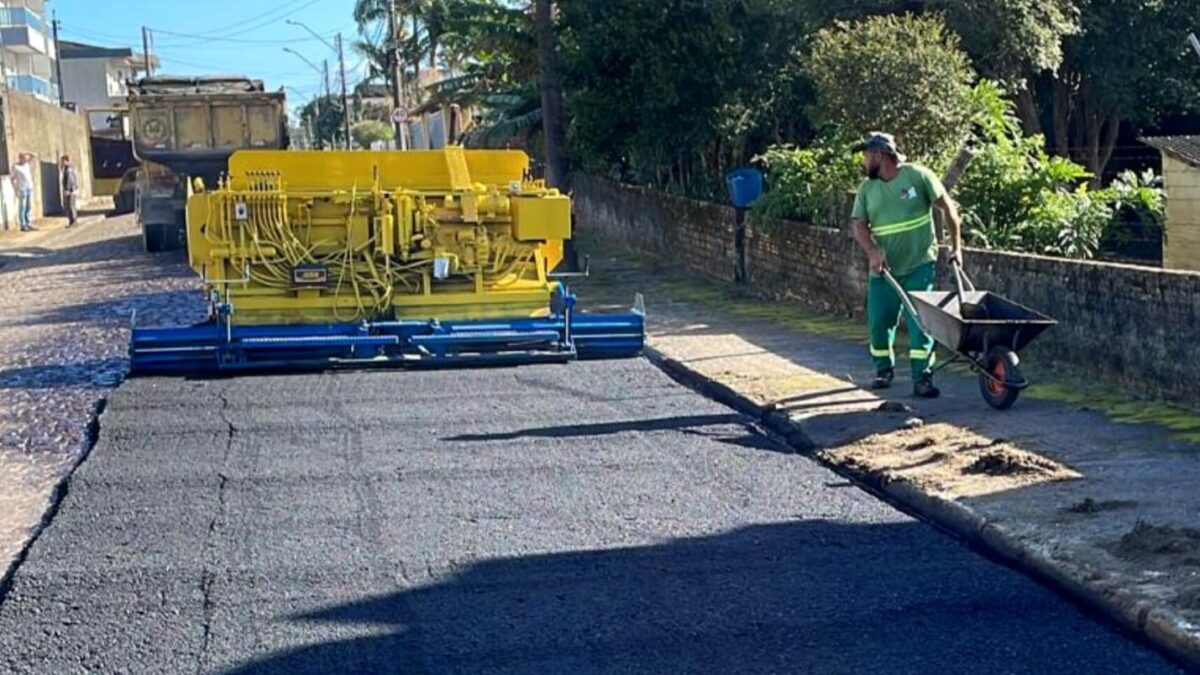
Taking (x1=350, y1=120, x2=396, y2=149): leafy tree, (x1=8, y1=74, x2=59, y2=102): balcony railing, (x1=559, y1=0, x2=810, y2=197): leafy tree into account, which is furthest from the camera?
(x1=350, y1=120, x2=396, y2=149): leafy tree

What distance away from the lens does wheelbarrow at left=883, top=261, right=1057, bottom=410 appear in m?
9.53

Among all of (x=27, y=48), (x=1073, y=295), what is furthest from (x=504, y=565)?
(x=27, y=48)

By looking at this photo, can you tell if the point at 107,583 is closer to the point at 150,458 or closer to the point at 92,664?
the point at 92,664

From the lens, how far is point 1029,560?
649 centimetres

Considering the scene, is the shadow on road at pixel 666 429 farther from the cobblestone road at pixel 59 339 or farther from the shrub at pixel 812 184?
the shrub at pixel 812 184

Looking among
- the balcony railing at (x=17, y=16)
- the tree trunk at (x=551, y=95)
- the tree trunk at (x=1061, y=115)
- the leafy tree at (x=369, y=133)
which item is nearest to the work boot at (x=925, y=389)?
the tree trunk at (x=551, y=95)

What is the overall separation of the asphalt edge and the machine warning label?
1862 mm

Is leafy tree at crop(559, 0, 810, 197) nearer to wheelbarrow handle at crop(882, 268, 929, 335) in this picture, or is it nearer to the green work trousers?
the green work trousers

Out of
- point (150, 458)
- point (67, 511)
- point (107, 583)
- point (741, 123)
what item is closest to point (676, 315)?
point (741, 123)

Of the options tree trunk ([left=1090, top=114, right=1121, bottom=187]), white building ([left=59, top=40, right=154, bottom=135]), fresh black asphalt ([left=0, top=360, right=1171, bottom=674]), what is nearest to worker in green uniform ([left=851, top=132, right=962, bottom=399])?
fresh black asphalt ([left=0, top=360, right=1171, bottom=674])

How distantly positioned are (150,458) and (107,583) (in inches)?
107

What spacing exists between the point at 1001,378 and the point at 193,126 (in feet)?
59.2

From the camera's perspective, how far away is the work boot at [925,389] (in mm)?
10273

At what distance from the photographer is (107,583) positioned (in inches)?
258
